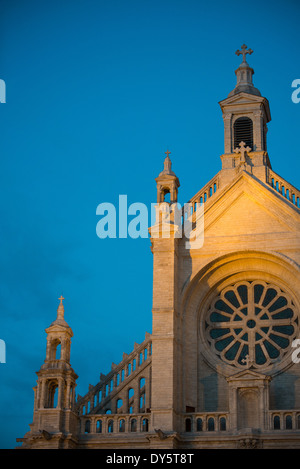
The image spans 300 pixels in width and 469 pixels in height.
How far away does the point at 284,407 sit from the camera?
1382 inches

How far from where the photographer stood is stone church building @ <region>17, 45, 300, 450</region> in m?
34.3

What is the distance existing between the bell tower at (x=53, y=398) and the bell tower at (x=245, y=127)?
1010 cm

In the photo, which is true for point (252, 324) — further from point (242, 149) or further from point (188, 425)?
point (242, 149)

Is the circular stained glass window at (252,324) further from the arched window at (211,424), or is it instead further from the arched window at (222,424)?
the arched window at (211,424)

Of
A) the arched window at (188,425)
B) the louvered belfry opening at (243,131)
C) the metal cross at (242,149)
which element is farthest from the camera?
the louvered belfry opening at (243,131)

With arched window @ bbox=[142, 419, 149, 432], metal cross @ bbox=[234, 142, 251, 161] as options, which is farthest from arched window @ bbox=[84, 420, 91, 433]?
metal cross @ bbox=[234, 142, 251, 161]

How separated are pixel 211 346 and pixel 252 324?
1.84 meters

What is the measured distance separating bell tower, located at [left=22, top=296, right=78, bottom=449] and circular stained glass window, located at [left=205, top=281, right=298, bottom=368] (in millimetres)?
5756

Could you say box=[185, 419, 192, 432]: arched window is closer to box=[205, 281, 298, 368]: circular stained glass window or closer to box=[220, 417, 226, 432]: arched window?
box=[220, 417, 226, 432]: arched window

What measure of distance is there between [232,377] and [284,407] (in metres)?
2.40

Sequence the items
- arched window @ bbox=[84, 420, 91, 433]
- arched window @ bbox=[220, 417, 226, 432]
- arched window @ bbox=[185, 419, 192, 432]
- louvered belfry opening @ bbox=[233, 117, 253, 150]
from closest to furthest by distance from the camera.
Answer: arched window @ bbox=[220, 417, 226, 432] → arched window @ bbox=[185, 419, 192, 432] → arched window @ bbox=[84, 420, 91, 433] → louvered belfry opening @ bbox=[233, 117, 253, 150]

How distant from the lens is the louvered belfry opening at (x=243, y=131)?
40.9 meters

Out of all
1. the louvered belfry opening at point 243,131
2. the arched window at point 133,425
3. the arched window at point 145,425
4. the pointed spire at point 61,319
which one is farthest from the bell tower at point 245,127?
the arched window at point 133,425

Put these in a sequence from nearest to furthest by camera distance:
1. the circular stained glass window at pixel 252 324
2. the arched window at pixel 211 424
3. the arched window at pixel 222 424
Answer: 1. the arched window at pixel 222 424
2. the arched window at pixel 211 424
3. the circular stained glass window at pixel 252 324
